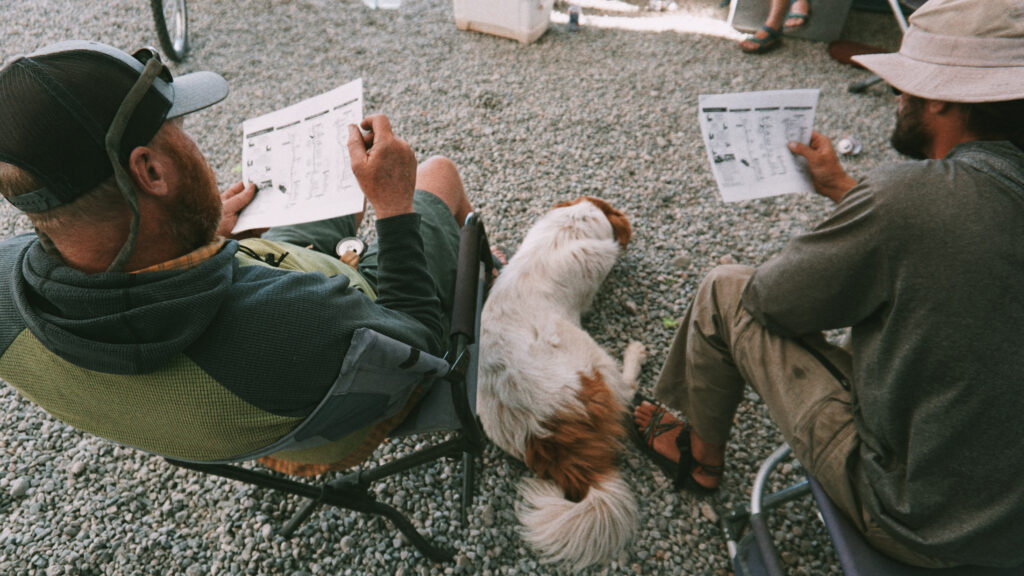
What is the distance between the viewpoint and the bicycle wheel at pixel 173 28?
363 cm

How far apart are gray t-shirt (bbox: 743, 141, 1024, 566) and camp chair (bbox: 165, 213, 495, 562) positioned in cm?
85

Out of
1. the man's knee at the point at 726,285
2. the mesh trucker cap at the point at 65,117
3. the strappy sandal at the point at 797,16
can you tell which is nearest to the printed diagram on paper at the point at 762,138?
the man's knee at the point at 726,285

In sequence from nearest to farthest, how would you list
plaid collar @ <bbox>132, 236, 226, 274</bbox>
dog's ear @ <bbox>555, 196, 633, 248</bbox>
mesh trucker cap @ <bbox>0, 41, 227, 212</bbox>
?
mesh trucker cap @ <bbox>0, 41, 227, 212</bbox> → plaid collar @ <bbox>132, 236, 226, 274</bbox> → dog's ear @ <bbox>555, 196, 633, 248</bbox>

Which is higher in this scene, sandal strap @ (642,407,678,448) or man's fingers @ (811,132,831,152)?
man's fingers @ (811,132,831,152)

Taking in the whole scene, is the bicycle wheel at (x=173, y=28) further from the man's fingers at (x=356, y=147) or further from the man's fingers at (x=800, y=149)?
the man's fingers at (x=800, y=149)

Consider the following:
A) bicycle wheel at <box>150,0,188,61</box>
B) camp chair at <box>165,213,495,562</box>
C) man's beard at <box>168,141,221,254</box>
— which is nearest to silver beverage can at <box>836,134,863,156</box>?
camp chair at <box>165,213,495,562</box>

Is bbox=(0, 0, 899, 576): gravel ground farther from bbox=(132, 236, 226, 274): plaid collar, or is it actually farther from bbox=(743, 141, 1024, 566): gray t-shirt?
bbox=(132, 236, 226, 274): plaid collar

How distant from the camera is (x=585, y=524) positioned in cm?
157

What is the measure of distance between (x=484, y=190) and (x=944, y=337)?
240 cm

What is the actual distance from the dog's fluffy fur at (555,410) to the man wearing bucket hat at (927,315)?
1.84ft

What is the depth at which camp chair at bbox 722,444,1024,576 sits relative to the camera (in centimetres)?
112

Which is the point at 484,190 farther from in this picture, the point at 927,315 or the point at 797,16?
the point at 797,16

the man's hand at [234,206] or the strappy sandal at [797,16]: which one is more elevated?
the strappy sandal at [797,16]

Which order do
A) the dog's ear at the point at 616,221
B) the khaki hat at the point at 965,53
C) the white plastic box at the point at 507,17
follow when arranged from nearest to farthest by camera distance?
1. the khaki hat at the point at 965,53
2. the dog's ear at the point at 616,221
3. the white plastic box at the point at 507,17
